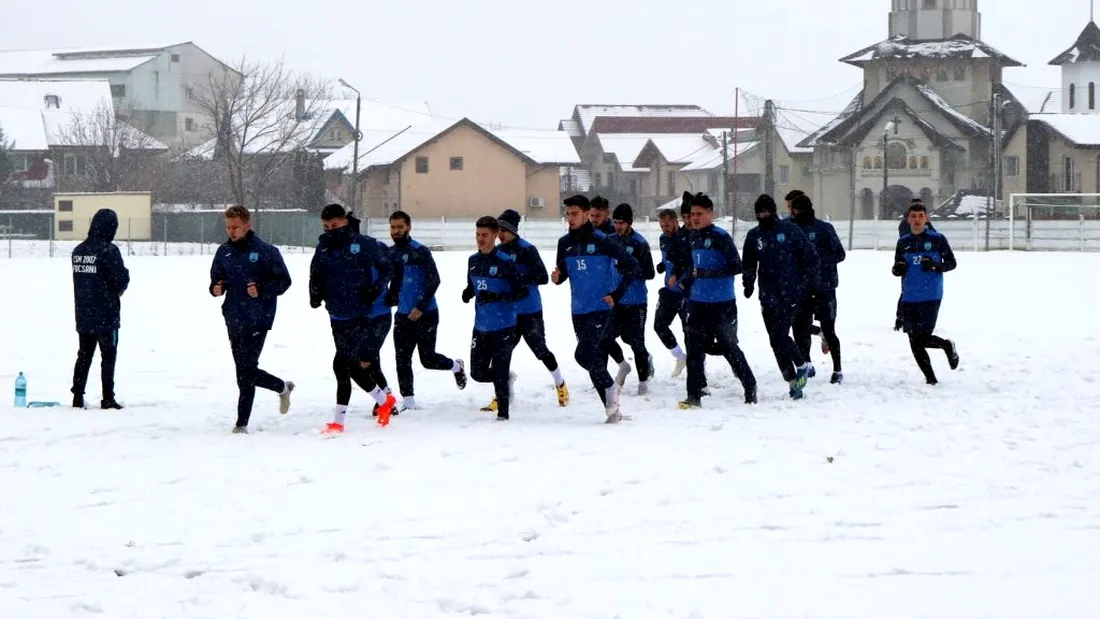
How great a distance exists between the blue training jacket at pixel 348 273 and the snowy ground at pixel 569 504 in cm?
95

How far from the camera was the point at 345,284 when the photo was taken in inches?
448

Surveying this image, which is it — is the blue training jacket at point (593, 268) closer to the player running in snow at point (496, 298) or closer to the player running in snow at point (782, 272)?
the player running in snow at point (496, 298)

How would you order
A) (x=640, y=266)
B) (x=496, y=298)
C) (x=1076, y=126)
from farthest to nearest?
(x=1076, y=126), (x=640, y=266), (x=496, y=298)

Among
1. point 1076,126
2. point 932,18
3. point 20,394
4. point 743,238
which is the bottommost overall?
point 20,394

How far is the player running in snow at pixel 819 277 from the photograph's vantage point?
45.5 ft

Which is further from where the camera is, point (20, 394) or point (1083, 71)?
point (1083, 71)

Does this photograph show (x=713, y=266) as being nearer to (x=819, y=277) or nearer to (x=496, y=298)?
(x=819, y=277)

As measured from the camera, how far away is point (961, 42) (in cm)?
8300

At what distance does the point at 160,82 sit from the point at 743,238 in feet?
243

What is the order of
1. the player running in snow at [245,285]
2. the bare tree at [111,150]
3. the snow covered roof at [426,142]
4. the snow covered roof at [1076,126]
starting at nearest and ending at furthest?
the player running in snow at [245,285] < the snow covered roof at [1076,126] < the snow covered roof at [426,142] < the bare tree at [111,150]

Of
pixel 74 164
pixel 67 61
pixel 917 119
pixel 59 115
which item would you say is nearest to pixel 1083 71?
pixel 917 119

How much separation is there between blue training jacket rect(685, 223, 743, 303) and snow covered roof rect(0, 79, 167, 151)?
244 ft

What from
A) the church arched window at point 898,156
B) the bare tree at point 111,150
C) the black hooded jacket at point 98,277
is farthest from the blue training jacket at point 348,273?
the church arched window at point 898,156

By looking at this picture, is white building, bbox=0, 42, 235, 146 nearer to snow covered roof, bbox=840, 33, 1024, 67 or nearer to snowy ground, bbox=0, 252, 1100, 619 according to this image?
snow covered roof, bbox=840, 33, 1024, 67
